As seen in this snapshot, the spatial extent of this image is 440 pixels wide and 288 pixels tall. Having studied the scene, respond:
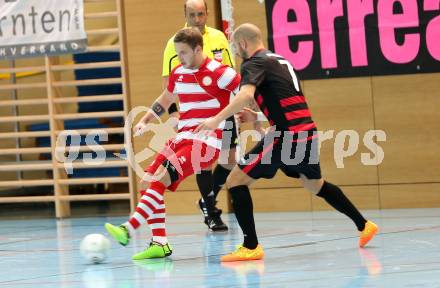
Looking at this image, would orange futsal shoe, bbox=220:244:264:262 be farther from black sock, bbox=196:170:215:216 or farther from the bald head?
black sock, bbox=196:170:215:216

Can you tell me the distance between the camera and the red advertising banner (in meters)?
8.98

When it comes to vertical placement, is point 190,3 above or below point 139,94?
above

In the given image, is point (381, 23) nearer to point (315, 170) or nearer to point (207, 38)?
point (207, 38)

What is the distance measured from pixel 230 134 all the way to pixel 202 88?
989 mm

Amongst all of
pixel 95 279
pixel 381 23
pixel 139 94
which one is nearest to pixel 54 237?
pixel 139 94

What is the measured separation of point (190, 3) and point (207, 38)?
1.43 ft

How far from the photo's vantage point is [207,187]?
7.88m

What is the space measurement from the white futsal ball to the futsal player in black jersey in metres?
0.85

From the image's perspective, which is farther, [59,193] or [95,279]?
[59,193]

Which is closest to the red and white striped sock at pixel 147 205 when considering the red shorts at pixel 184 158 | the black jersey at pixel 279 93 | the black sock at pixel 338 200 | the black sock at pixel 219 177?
the red shorts at pixel 184 158

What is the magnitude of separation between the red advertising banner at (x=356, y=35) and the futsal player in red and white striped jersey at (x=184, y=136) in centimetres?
278

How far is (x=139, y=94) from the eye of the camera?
10.0 m

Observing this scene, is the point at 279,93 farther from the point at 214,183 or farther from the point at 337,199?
the point at 214,183

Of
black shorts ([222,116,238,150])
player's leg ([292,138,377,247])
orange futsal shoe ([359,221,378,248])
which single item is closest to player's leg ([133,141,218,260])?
player's leg ([292,138,377,247])
